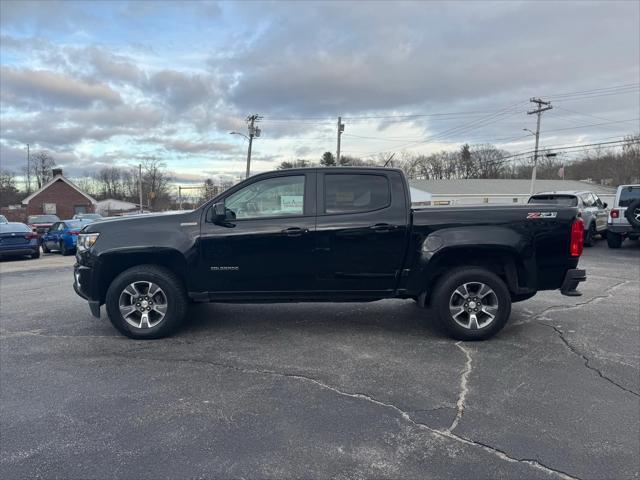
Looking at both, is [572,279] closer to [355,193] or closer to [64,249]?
→ [355,193]

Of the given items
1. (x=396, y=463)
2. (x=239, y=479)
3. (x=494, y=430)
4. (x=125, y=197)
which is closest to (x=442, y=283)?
(x=494, y=430)

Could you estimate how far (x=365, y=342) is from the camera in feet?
16.6

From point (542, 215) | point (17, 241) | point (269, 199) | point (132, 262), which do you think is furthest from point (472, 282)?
point (17, 241)

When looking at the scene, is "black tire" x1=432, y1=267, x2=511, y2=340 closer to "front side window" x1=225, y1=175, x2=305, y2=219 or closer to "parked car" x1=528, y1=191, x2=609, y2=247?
"front side window" x1=225, y1=175, x2=305, y2=219

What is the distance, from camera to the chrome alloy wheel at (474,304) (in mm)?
4984

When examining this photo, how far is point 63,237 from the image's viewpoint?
57.2ft

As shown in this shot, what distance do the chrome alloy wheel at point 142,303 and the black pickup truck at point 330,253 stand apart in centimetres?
1

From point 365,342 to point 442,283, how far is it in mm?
1075

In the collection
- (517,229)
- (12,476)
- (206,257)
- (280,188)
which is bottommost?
(12,476)

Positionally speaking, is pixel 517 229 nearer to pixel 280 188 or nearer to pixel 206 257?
pixel 280 188

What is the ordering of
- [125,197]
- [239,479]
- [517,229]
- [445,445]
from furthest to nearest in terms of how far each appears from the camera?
[125,197]
[517,229]
[445,445]
[239,479]

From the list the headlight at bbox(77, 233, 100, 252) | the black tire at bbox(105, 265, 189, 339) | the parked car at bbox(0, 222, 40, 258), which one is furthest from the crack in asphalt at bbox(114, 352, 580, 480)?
the parked car at bbox(0, 222, 40, 258)

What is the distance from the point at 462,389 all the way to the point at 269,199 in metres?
2.79

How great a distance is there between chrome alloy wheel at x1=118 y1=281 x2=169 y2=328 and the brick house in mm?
55593
